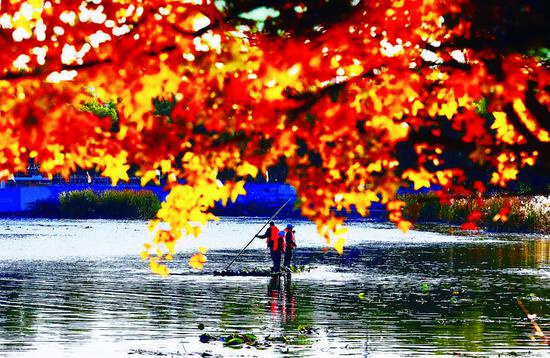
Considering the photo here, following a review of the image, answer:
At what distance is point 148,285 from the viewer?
2616 centimetres

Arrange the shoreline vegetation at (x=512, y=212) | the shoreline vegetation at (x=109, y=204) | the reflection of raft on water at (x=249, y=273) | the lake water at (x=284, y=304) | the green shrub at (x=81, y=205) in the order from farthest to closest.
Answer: the green shrub at (x=81, y=205) < the shoreline vegetation at (x=109, y=204) < the shoreline vegetation at (x=512, y=212) < the reflection of raft on water at (x=249, y=273) < the lake water at (x=284, y=304)

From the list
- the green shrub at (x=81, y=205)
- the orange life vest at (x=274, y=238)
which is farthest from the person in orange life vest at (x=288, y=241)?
the green shrub at (x=81, y=205)

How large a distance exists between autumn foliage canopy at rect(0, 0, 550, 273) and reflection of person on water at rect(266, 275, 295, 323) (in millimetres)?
7677

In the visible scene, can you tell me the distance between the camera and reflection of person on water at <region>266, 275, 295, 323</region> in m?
20.4

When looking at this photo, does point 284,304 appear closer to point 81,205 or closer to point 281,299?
point 281,299

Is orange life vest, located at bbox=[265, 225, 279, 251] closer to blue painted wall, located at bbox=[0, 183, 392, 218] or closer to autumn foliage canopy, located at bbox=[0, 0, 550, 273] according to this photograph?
autumn foliage canopy, located at bbox=[0, 0, 550, 273]

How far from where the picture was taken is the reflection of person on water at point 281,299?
20391 millimetres

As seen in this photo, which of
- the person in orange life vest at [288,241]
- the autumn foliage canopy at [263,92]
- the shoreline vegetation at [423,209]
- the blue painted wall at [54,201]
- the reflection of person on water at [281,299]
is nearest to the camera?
the autumn foliage canopy at [263,92]

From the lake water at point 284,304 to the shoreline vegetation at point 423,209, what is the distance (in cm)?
1364

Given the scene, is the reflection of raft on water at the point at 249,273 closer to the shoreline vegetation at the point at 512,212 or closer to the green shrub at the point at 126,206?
the shoreline vegetation at the point at 512,212

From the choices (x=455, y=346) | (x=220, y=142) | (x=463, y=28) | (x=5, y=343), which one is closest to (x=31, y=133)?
(x=220, y=142)

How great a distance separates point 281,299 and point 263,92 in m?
13.3

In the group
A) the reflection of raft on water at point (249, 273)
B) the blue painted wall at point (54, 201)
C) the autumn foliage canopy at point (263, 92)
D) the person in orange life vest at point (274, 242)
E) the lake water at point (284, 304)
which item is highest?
the blue painted wall at point (54, 201)

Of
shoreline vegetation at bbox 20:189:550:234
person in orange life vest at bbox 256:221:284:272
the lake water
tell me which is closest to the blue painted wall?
shoreline vegetation at bbox 20:189:550:234
